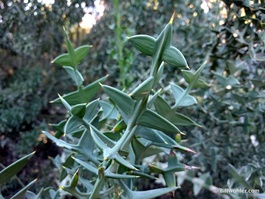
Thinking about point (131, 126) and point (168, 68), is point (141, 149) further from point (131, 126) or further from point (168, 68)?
point (168, 68)

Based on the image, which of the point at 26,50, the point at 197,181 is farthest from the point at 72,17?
the point at 197,181

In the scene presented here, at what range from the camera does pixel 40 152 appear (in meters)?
0.73

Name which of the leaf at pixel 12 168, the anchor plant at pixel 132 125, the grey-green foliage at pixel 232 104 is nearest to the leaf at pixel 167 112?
the anchor plant at pixel 132 125

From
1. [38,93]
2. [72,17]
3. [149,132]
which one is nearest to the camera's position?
[149,132]

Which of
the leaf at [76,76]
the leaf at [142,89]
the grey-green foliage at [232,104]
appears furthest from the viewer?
the grey-green foliage at [232,104]


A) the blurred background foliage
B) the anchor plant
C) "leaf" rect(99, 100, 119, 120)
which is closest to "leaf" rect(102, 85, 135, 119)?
the anchor plant

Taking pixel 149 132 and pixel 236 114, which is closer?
pixel 149 132

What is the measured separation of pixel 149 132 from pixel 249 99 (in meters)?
0.31

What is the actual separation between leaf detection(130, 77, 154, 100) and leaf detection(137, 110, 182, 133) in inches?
0.7

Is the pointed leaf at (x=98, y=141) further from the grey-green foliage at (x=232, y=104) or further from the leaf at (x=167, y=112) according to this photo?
the grey-green foliage at (x=232, y=104)

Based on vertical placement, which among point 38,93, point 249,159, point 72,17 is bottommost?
point 249,159

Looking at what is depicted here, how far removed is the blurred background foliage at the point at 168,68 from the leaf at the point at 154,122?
0.21 meters

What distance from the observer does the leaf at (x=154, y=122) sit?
0.26 metres

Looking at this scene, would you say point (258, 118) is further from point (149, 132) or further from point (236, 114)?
point (149, 132)
